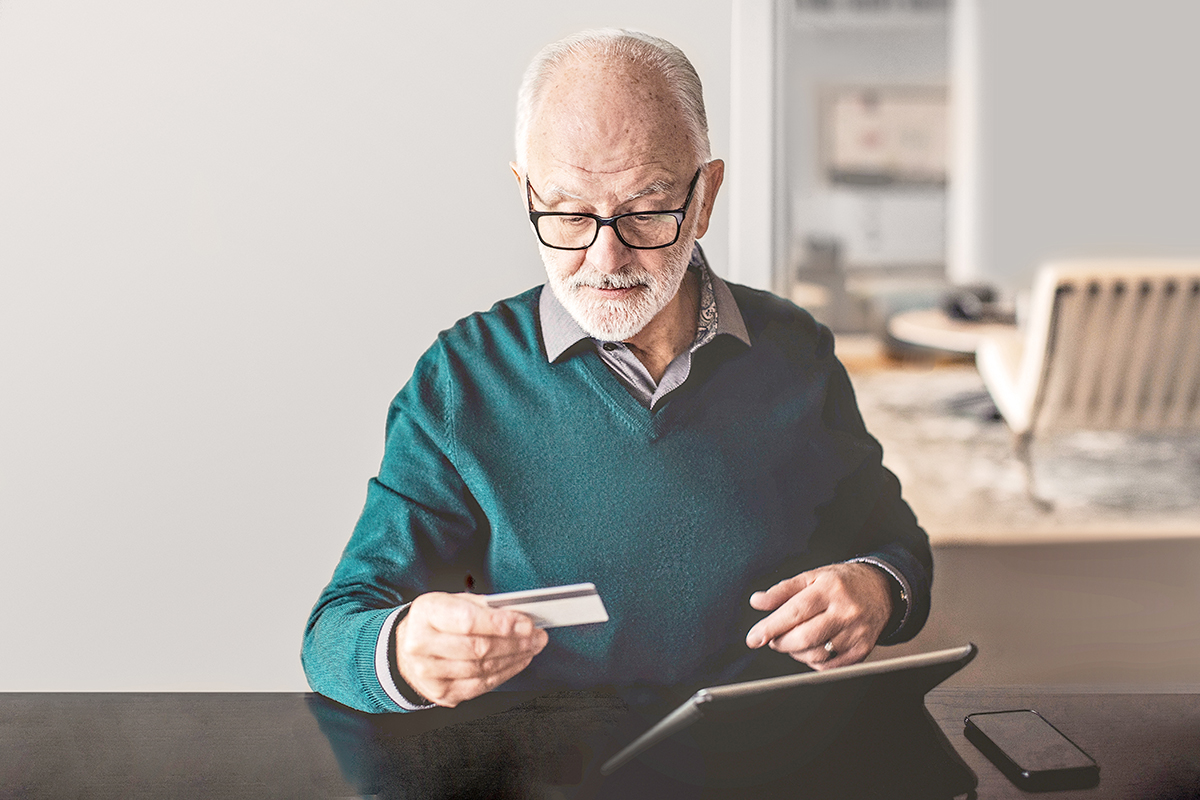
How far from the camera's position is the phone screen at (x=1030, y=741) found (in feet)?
3.77

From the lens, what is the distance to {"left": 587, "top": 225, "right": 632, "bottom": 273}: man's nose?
1.27 metres

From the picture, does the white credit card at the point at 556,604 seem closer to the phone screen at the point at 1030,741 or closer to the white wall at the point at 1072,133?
the phone screen at the point at 1030,741

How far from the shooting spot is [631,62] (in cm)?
128

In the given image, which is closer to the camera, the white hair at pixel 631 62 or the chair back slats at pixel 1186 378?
the white hair at pixel 631 62

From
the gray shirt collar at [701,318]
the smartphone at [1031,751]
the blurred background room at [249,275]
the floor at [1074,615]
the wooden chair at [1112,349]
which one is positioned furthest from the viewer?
the wooden chair at [1112,349]

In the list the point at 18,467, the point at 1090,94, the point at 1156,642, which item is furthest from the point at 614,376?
the point at 1090,94

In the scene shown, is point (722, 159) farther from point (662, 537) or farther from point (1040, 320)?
point (1040, 320)

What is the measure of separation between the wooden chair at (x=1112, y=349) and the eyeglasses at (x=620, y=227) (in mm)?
2351

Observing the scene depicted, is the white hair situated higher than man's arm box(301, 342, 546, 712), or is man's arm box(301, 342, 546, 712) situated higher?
the white hair

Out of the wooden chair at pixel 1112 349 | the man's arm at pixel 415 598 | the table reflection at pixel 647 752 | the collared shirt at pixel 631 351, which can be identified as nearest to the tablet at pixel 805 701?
the table reflection at pixel 647 752

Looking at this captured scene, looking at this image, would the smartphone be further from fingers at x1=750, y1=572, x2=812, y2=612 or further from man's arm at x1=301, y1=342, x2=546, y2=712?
man's arm at x1=301, y1=342, x2=546, y2=712

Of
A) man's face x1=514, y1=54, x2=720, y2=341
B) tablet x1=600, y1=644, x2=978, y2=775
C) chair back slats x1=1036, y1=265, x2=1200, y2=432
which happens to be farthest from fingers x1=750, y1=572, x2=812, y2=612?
chair back slats x1=1036, y1=265, x2=1200, y2=432

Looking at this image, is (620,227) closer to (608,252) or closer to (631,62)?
(608,252)

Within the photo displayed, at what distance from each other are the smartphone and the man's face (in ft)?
2.27
